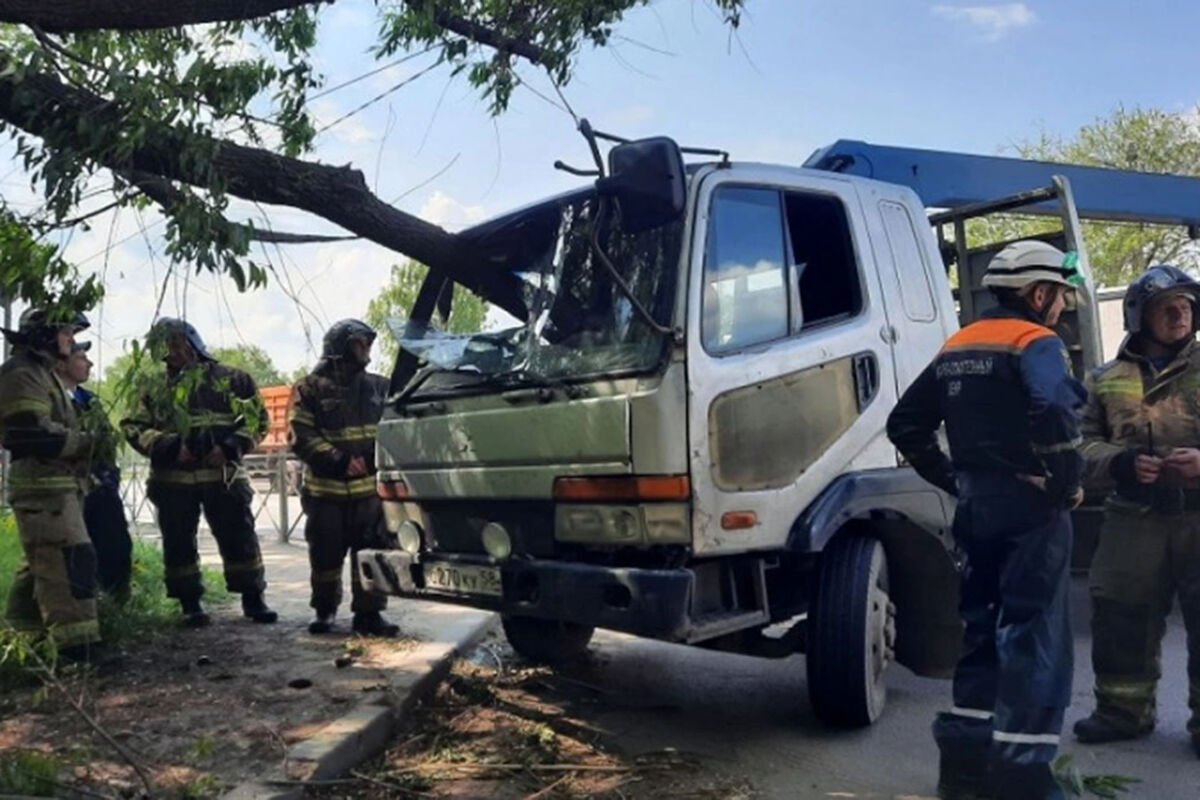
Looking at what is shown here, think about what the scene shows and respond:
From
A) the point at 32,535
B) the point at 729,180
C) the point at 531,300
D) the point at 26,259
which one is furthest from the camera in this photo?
the point at 32,535

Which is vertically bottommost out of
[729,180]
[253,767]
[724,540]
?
[253,767]

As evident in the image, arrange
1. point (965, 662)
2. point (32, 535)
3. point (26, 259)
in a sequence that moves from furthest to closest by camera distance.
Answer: point (32, 535), point (965, 662), point (26, 259)

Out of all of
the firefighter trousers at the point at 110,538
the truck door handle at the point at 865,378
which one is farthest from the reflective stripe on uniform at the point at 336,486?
the truck door handle at the point at 865,378

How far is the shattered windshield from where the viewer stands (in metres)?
3.84

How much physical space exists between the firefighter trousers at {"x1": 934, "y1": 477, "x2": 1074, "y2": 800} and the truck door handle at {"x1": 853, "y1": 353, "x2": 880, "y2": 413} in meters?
0.79

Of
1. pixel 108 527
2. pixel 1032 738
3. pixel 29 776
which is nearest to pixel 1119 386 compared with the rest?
pixel 1032 738

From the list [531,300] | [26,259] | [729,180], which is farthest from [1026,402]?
[26,259]

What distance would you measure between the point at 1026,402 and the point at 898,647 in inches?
61.8

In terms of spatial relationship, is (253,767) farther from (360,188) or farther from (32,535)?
(360,188)

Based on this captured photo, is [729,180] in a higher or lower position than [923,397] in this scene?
higher

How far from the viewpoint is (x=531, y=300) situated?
14.5ft

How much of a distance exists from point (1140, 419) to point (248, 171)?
3.78 metres

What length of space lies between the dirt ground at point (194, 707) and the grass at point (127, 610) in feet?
0.35

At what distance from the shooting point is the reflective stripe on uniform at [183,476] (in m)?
5.92
